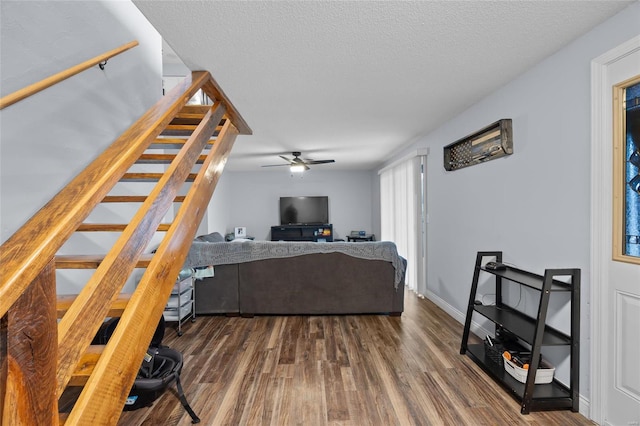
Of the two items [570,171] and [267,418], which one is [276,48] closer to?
[570,171]

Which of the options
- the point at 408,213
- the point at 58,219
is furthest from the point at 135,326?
the point at 408,213

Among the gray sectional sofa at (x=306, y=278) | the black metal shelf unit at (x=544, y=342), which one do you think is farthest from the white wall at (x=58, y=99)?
the black metal shelf unit at (x=544, y=342)

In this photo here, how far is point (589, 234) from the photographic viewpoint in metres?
1.86

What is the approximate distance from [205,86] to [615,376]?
3.19 m

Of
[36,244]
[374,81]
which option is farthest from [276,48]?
[36,244]

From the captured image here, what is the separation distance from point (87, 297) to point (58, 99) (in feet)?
5.37

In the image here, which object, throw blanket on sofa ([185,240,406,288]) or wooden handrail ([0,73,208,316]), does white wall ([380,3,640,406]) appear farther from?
wooden handrail ([0,73,208,316])

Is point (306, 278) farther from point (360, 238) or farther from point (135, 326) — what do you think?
point (360, 238)

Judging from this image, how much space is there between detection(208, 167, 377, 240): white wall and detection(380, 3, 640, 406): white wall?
15.8 ft

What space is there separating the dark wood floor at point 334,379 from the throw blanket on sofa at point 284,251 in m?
0.73

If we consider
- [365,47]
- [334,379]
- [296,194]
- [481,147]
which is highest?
[365,47]

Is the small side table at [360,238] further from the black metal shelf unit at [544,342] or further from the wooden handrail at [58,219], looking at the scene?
the wooden handrail at [58,219]

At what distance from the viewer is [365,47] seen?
2.01 metres

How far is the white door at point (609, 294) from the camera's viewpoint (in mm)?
1648
